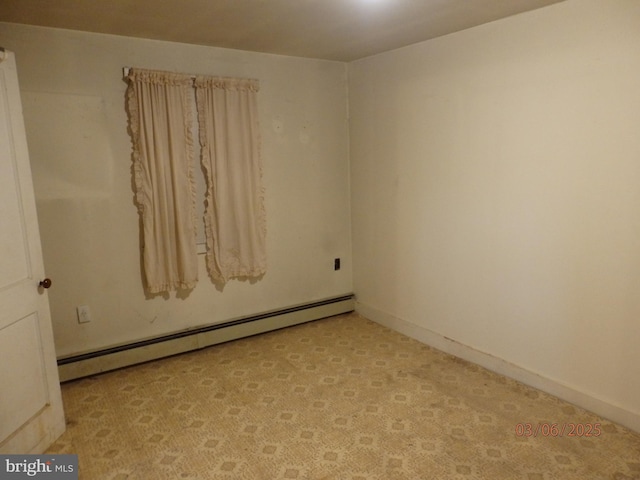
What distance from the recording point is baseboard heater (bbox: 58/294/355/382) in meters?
3.06

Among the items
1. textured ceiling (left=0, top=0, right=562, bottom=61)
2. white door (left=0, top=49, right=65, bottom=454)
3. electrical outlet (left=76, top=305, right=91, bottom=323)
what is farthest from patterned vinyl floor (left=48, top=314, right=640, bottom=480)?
textured ceiling (left=0, top=0, right=562, bottom=61)

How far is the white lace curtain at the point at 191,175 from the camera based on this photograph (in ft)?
10.1

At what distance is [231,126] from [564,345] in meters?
2.70

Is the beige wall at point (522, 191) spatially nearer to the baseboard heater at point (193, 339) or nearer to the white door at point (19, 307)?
the baseboard heater at point (193, 339)

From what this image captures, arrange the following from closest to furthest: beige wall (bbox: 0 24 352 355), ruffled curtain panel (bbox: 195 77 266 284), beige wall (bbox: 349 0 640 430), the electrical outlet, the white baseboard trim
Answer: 1. beige wall (bbox: 349 0 640 430)
2. the white baseboard trim
3. beige wall (bbox: 0 24 352 355)
4. the electrical outlet
5. ruffled curtain panel (bbox: 195 77 266 284)

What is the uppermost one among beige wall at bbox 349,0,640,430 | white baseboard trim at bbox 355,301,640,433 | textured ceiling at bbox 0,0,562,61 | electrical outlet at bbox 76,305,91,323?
textured ceiling at bbox 0,0,562,61

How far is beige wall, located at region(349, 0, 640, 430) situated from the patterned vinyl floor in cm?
34

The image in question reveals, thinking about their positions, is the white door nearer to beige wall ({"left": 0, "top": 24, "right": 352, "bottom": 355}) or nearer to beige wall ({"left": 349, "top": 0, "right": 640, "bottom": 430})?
beige wall ({"left": 0, "top": 24, "right": 352, "bottom": 355})

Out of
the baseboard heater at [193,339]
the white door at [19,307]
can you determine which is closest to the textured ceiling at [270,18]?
the white door at [19,307]

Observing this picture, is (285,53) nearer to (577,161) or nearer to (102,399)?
(577,161)

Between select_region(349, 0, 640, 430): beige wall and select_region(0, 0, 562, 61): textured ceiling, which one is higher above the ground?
select_region(0, 0, 562, 61): textured ceiling

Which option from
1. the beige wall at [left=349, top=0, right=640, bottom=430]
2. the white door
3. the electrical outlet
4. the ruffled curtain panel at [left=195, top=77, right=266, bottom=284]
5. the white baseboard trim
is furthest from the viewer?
the ruffled curtain panel at [left=195, top=77, right=266, bottom=284]

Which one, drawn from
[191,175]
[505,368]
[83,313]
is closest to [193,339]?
[83,313]

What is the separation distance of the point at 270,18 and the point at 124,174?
1.45 meters
